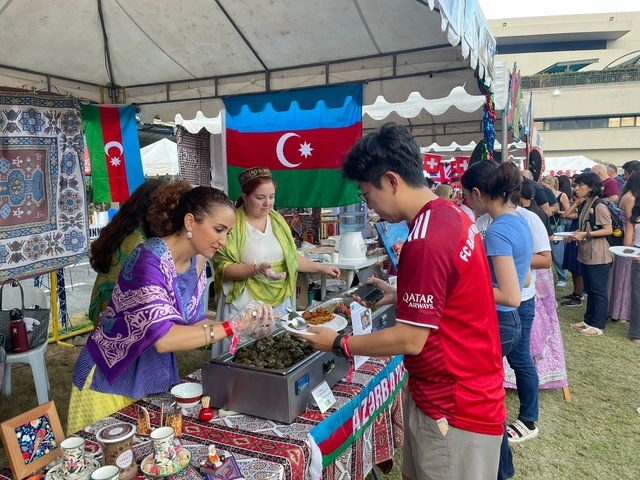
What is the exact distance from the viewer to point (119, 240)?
244 cm

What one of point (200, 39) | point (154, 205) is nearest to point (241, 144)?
point (200, 39)

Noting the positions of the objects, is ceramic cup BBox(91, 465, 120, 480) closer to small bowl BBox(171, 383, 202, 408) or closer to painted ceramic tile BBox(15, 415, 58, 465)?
painted ceramic tile BBox(15, 415, 58, 465)

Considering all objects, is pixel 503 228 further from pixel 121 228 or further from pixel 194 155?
pixel 194 155

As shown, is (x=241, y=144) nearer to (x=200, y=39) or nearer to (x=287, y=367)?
(x=200, y=39)

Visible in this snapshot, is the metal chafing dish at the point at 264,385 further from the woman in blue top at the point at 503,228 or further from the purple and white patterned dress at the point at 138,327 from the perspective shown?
the woman in blue top at the point at 503,228

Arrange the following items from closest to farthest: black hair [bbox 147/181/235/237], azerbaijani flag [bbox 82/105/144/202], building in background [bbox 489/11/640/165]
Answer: black hair [bbox 147/181/235/237], azerbaijani flag [bbox 82/105/144/202], building in background [bbox 489/11/640/165]

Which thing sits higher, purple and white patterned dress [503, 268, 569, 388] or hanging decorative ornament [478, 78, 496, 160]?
hanging decorative ornament [478, 78, 496, 160]

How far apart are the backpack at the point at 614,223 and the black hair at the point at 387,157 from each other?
16.0 feet

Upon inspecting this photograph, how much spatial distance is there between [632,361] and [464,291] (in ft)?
14.4

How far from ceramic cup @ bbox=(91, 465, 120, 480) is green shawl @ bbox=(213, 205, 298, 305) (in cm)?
159

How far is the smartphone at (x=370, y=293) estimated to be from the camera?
1.88m

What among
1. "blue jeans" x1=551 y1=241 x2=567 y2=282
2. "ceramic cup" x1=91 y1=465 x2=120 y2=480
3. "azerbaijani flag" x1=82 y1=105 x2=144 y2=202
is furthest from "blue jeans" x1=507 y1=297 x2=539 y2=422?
"blue jeans" x1=551 y1=241 x2=567 y2=282

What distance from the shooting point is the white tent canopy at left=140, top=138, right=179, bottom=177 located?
8.00 metres

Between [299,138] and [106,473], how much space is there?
331 cm
